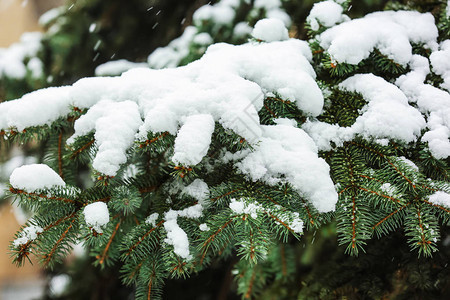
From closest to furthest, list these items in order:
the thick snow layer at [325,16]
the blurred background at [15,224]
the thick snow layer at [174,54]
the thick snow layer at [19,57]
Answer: the thick snow layer at [325,16]
the thick snow layer at [174,54]
the thick snow layer at [19,57]
the blurred background at [15,224]

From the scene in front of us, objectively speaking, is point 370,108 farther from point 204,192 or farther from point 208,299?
point 208,299

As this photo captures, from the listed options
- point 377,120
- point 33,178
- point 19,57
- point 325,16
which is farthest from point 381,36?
point 19,57

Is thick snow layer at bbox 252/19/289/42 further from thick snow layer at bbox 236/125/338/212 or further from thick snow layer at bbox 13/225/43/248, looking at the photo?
thick snow layer at bbox 13/225/43/248

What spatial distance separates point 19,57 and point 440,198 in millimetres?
2431

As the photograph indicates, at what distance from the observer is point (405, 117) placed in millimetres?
1056

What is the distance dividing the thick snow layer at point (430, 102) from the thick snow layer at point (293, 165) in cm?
37

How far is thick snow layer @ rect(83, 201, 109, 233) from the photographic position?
91 centimetres

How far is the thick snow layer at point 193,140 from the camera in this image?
34.1 inches

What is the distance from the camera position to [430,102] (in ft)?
3.70

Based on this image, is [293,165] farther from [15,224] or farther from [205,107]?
[15,224]

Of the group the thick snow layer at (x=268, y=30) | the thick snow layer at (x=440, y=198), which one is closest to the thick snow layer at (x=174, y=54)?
the thick snow layer at (x=268, y=30)

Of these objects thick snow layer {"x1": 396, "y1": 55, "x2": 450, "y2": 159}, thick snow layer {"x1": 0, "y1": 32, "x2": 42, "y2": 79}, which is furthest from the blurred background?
thick snow layer {"x1": 396, "y1": 55, "x2": 450, "y2": 159}

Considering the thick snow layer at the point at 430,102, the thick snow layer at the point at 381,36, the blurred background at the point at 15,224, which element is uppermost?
the thick snow layer at the point at 381,36

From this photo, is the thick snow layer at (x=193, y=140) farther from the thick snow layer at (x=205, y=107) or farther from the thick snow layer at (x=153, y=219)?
the thick snow layer at (x=153, y=219)
